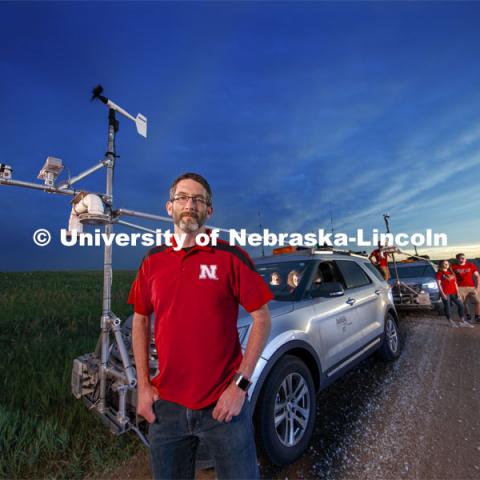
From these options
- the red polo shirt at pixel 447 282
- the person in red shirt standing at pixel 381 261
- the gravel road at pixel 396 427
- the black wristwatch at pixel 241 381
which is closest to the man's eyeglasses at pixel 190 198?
the black wristwatch at pixel 241 381

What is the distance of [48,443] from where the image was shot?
8.90 ft

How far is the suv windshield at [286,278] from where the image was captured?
333 cm

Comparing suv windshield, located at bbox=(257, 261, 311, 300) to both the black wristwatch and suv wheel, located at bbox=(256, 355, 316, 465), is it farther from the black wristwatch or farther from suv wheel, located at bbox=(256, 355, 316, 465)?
the black wristwatch

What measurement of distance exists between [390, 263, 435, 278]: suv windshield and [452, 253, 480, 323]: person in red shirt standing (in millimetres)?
936

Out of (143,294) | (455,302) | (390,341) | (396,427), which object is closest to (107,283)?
(143,294)

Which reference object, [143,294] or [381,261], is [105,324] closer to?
[143,294]

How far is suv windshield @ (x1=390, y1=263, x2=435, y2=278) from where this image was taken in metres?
10.1

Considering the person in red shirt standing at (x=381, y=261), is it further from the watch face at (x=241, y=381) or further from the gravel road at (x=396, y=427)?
the watch face at (x=241, y=381)

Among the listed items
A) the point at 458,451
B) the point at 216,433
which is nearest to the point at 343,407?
the point at 458,451

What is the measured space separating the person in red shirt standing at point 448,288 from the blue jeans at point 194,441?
901 centimetres

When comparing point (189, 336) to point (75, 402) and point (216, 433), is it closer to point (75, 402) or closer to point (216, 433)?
point (216, 433)

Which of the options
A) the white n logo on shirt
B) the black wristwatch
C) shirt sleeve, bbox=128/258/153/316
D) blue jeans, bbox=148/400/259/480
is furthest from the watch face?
shirt sleeve, bbox=128/258/153/316

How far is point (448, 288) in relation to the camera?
851 cm

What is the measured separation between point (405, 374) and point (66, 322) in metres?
7.32
